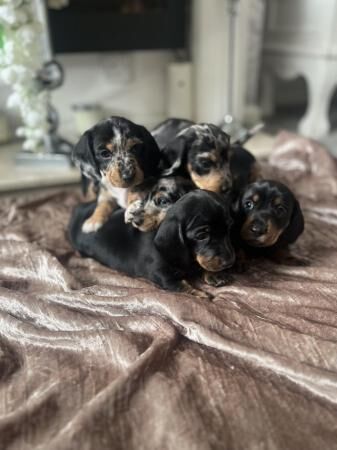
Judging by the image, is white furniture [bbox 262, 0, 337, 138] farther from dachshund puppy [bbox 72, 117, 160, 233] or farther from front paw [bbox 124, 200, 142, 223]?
front paw [bbox 124, 200, 142, 223]

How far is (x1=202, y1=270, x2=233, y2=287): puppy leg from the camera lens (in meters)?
1.28

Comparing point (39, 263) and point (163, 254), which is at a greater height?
Answer: point (163, 254)

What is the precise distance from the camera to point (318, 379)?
896 mm

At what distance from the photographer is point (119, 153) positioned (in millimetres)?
1354

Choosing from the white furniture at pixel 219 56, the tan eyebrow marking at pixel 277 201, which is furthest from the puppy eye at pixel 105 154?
the white furniture at pixel 219 56


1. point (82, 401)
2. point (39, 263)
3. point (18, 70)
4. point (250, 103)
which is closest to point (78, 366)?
point (82, 401)

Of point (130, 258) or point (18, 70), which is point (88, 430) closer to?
point (130, 258)

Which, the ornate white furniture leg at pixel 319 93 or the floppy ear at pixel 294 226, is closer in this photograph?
the floppy ear at pixel 294 226

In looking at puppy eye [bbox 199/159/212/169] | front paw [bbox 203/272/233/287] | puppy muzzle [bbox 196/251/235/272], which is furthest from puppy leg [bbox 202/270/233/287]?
puppy eye [bbox 199/159/212/169]

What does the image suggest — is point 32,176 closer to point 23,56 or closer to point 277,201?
point 23,56

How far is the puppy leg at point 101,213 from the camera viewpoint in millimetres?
1489

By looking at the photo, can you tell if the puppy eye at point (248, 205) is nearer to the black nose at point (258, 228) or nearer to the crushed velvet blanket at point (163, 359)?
the black nose at point (258, 228)

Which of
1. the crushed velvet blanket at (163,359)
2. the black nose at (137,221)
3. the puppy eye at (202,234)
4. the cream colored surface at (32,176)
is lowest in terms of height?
the cream colored surface at (32,176)

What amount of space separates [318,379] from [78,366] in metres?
0.54
